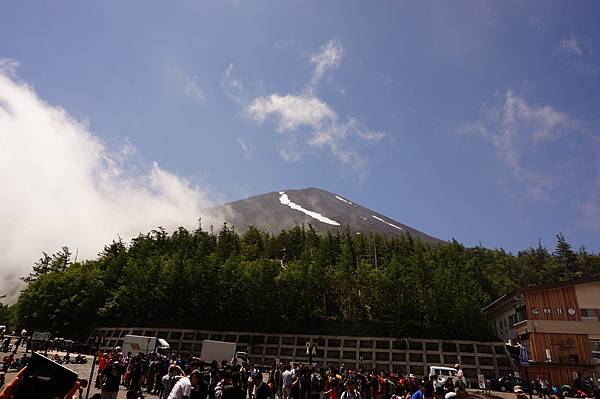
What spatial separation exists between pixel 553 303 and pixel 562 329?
2717 mm

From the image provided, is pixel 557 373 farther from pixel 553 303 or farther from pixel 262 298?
pixel 262 298

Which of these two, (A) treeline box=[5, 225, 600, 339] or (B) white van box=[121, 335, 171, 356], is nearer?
(B) white van box=[121, 335, 171, 356]

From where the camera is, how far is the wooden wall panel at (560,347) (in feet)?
123

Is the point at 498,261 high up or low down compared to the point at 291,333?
up

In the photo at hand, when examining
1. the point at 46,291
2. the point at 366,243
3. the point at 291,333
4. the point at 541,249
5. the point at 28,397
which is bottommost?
the point at 28,397

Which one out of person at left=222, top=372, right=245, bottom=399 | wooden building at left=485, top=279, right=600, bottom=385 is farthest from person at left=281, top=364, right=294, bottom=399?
wooden building at left=485, top=279, right=600, bottom=385

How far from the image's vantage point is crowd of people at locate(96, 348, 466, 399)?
9.73m

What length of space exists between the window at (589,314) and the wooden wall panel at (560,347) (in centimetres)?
217

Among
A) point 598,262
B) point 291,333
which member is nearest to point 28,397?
point 291,333

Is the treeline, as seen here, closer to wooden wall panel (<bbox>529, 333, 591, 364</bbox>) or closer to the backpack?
wooden wall panel (<bbox>529, 333, 591, 364</bbox>)

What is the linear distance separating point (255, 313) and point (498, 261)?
276 ft

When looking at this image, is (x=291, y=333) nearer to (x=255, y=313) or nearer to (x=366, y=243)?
(x=255, y=313)

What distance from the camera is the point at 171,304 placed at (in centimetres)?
5684

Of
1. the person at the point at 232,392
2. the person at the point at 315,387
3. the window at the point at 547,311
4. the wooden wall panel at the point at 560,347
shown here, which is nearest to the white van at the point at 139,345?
the person at the point at 315,387
